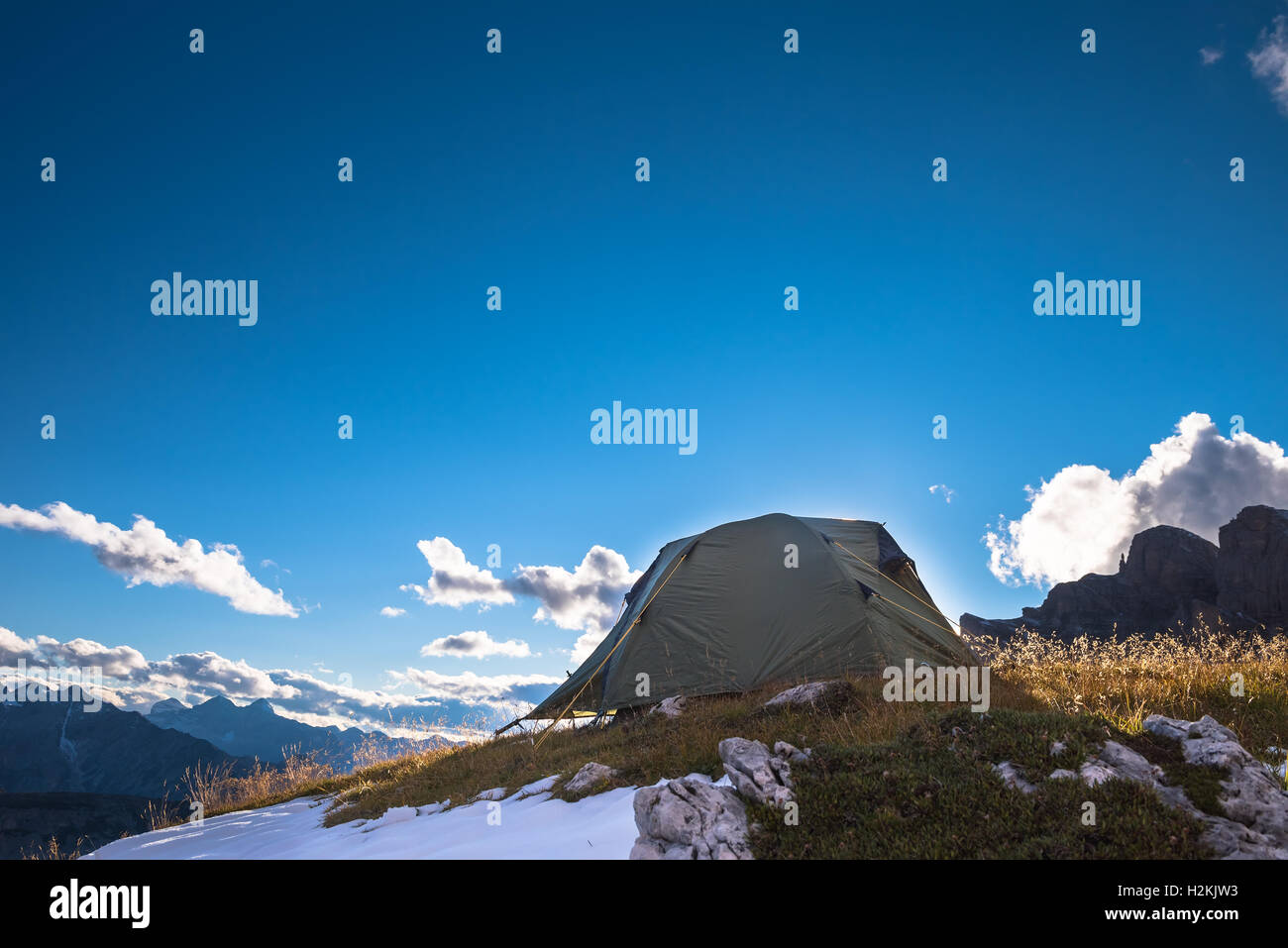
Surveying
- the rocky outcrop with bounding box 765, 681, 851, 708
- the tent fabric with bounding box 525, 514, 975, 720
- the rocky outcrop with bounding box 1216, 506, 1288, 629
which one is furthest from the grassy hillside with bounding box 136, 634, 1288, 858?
the rocky outcrop with bounding box 1216, 506, 1288, 629

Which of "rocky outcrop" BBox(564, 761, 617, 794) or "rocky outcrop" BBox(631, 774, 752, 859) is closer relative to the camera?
"rocky outcrop" BBox(631, 774, 752, 859)

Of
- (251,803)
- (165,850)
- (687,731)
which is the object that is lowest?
(251,803)

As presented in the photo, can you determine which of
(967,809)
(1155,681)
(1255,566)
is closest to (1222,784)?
(967,809)

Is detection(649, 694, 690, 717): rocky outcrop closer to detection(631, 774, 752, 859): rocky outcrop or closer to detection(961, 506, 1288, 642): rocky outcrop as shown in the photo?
detection(631, 774, 752, 859): rocky outcrop

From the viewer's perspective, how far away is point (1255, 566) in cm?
8600

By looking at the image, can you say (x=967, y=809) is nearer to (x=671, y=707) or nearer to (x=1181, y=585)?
(x=671, y=707)

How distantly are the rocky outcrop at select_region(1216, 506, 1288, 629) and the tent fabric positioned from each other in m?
94.0

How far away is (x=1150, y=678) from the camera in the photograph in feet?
33.4

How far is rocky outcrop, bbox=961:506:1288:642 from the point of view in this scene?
273 ft

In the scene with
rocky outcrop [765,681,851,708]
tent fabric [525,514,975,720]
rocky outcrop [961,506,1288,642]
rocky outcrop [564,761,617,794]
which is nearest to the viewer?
rocky outcrop [564,761,617,794]
